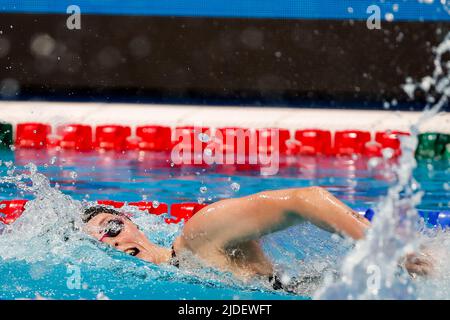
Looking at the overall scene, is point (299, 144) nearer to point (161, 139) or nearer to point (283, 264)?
point (161, 139)

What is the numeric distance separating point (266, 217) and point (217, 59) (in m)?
6.49

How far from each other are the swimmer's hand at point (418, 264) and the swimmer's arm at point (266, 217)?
16 centimetres

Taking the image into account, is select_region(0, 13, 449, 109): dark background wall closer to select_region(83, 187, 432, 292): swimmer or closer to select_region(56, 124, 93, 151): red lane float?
select_region(56, 124, 93, 151): red lane float

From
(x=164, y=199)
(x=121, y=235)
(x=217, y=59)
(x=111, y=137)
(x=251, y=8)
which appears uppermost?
(x=251, y=8)

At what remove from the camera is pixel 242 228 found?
2.70m

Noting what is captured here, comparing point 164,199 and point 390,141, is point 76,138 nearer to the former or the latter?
point 164,199

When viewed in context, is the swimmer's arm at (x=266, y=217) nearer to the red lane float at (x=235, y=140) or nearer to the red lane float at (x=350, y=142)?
the red lane float at (x=235, y=140)

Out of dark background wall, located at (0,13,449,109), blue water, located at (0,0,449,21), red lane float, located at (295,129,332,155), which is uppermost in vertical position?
blue water, located at (0,0,449,21)

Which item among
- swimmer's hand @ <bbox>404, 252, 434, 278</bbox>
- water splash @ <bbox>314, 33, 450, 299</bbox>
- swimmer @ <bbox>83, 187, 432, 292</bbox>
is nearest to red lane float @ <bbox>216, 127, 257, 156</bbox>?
swimmer @ <bbox>83, 187, 432, 292</bbox>

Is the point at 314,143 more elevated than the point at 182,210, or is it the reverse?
the point at 314,143

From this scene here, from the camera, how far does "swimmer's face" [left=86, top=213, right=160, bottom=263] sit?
3146mm

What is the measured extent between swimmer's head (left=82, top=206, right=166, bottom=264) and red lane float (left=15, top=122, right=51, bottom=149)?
4779mm

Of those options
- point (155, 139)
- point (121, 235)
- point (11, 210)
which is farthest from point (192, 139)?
point (121, 235)
